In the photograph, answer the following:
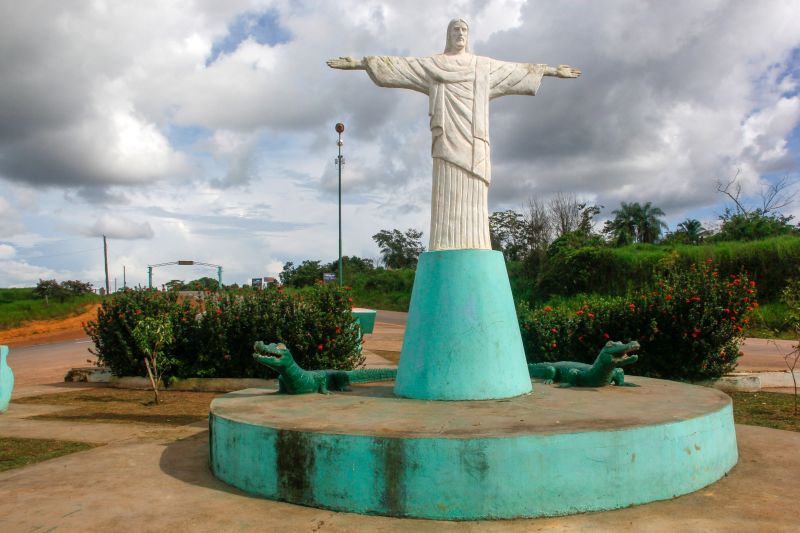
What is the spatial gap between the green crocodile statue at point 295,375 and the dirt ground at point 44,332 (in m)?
24.9

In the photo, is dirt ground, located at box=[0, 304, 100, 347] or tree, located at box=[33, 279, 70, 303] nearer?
dirt ground, located at box=[0, 304, 100, 347]

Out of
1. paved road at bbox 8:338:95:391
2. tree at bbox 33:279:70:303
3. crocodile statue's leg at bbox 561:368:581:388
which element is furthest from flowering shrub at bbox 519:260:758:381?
tree at bbox 33:279:70:303

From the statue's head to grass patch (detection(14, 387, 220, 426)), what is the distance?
5.60 metres

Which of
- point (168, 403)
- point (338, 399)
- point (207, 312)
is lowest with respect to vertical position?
point (168, 403)

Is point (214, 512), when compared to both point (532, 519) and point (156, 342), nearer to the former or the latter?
point (532, 519)

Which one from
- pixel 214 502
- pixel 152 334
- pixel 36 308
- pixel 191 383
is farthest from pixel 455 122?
pixel 36 308

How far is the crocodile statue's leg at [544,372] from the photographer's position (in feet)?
23.4

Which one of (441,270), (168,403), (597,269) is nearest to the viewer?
(441,270)

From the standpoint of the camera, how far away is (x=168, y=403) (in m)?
10.2

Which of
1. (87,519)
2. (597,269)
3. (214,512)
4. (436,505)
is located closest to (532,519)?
(436,505)

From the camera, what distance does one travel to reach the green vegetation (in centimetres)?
3553

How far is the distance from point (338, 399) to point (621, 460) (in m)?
2.71

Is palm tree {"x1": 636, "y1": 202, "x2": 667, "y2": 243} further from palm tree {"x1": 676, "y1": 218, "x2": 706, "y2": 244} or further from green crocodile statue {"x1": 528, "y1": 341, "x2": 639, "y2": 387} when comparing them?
green crocodile statue {"x1": 528, "y1": 341, "x2": 639, "y2": 387}

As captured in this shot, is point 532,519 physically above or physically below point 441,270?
below
